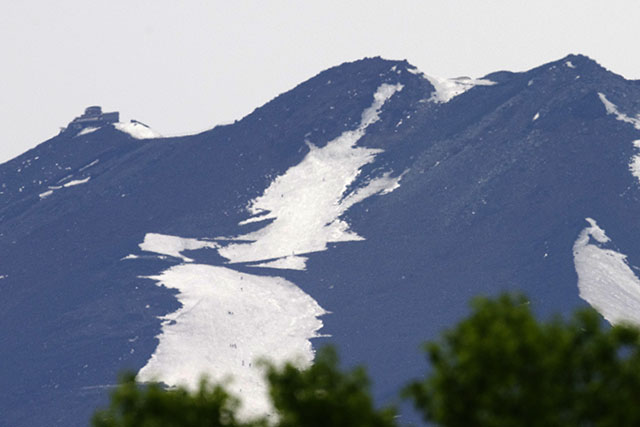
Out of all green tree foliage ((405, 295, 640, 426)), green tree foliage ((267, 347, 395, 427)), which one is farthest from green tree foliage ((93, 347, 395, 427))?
green tree foliage ((405, 295, 640, 426))

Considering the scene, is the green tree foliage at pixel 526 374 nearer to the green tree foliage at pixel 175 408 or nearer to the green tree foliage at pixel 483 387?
the green tree foliage at pixel 483 387

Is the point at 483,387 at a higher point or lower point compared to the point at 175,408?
lower

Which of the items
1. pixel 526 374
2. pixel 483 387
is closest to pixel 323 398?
pixel 483 387

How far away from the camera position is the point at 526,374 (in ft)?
149

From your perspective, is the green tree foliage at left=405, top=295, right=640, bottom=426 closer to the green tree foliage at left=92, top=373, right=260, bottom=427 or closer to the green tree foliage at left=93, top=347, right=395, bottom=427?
the green tree foliage at left=93, top=347, right=395, bottom=427

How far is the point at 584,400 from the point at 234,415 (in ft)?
37.7

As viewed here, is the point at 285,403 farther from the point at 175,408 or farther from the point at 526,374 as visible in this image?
the point at 526,374

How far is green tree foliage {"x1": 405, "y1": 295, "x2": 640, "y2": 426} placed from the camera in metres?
A: 44.7

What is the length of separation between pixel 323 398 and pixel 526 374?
6.84 metres

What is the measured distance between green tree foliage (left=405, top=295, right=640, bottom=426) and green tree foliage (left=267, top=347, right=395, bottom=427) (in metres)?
1.96

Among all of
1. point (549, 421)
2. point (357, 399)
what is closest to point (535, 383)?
point (549, 421)

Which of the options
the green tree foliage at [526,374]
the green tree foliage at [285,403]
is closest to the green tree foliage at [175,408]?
the green tree foliage at [285,403]

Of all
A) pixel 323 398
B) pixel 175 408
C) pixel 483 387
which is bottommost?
pixel 483 387

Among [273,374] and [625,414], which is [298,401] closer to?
[273,374]
